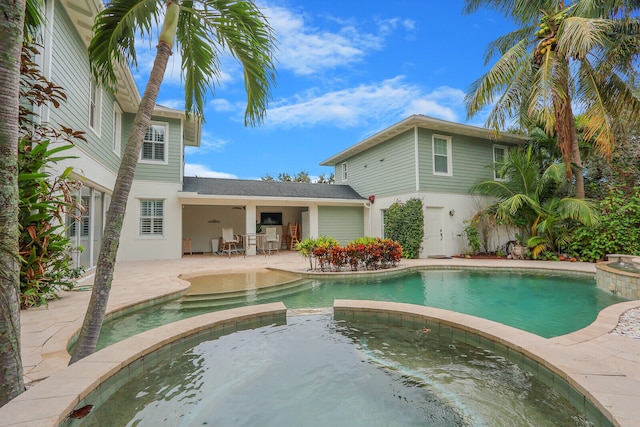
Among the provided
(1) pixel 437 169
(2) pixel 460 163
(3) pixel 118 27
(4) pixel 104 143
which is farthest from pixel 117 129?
(2) pixel 460 163

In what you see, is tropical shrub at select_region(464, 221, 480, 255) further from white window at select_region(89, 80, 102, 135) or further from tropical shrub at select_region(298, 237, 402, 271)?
white window at select_region(89, 80, 102, 135)

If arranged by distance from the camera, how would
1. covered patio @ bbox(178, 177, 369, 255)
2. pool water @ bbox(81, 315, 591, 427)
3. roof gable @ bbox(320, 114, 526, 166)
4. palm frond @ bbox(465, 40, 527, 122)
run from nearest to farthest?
pool water @ bbox(81, 315, 591, 427), palm frond @ bbox(465, 40, 527, 122), roof gable @ bbox(320, 114, 526, 166), covered patio @ bbox(178, 177, 369, 255)

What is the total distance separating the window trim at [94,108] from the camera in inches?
286

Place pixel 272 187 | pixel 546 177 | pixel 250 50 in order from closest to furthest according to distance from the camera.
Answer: pixel 250 50 → pixel 546 177 → pixel 272 187

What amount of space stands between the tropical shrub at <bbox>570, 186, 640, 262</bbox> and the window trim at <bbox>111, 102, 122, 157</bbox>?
15.2 metres

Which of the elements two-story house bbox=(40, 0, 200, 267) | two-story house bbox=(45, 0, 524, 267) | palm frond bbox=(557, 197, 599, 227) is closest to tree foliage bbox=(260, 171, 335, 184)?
two-story house bbox=(45, 0, 524, 267)

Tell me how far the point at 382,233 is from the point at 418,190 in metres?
2.92

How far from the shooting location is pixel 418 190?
1133cm

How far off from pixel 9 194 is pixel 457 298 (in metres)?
6.09

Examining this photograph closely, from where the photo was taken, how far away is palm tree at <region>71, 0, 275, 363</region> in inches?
98.2

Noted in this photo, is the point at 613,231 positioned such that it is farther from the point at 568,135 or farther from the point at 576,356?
the point at 576,356

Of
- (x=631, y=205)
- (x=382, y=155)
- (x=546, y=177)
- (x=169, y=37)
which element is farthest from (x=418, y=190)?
(x=169, y=37)

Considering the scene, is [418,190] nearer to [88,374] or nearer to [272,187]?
[272,187]

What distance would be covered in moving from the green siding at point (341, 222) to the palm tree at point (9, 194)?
12.5m
